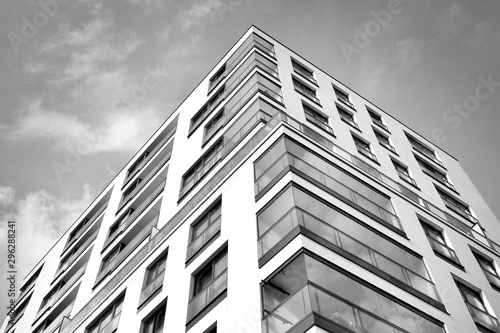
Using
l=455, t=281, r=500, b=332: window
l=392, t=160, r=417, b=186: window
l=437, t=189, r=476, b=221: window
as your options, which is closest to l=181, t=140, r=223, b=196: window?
l=392, t=160, r=417, b=186: window

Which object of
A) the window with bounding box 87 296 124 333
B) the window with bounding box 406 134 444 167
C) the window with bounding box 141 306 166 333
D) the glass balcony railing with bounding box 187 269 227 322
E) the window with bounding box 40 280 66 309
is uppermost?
the window with bounding box 406 134 444 167

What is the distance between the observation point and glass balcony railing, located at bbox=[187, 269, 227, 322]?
52.4 feet

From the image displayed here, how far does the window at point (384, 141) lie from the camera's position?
29.5 m

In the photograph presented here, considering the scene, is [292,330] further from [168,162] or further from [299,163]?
[168,162]

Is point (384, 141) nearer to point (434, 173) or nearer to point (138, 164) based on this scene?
point (434, 173)

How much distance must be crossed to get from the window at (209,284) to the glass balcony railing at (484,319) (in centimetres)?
846

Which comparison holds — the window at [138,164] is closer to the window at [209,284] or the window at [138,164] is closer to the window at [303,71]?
the window at [303,71]

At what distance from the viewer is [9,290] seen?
3381 centimetres

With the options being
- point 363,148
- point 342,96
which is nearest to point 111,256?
point 363,148

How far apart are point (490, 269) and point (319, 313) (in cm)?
1263

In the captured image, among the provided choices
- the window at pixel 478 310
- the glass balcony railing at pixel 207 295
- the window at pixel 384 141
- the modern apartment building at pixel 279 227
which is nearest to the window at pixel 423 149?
the modern apartment building at pixel 279 227

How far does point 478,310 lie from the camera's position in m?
17.6

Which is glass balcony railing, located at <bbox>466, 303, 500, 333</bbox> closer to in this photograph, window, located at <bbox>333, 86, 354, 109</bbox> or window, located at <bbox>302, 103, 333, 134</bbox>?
window, located at <bbox>302, 103, 333, 134</bbox>

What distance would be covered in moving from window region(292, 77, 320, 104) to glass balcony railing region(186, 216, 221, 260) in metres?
11.4
